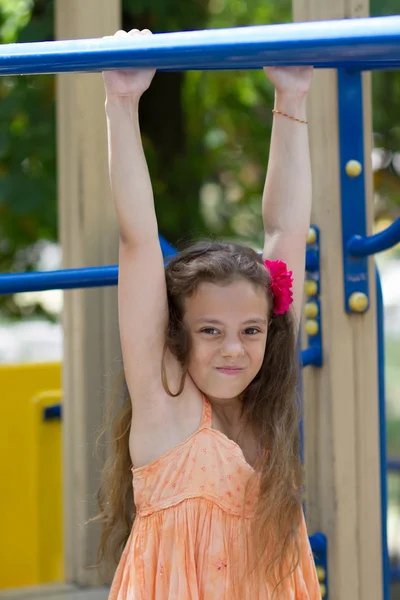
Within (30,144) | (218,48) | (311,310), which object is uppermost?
(30,144)

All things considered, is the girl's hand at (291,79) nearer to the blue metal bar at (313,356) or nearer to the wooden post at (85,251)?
Answer: the blue metal bar at (313,356)

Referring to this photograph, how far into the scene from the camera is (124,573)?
5.30 ft

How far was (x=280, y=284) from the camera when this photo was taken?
1.64 metres

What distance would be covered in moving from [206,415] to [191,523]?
0.57 feet

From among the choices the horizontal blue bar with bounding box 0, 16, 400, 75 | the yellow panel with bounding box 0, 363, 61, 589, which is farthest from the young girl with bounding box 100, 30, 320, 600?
the yellow panel with bounding box 0, 363, 61, 589

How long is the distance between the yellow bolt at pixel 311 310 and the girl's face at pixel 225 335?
67 centimetres

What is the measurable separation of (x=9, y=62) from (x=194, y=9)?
2.78 m

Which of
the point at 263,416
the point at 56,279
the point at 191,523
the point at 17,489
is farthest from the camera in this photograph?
the point at 17,489

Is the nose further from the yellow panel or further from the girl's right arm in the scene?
the yellow panel

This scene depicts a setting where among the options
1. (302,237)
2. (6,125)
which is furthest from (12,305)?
(302,237)

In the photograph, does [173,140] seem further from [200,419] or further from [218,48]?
[218,48]

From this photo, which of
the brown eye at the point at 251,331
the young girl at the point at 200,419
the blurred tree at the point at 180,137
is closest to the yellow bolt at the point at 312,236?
the young girl at the point at 200,419

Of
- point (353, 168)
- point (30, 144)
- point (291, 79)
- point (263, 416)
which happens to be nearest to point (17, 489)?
point (30, 144)

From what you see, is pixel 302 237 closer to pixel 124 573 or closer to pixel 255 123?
pixel 124 573
